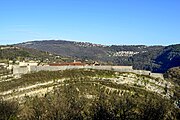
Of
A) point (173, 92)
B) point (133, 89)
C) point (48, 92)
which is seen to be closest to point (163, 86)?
point (173, 92)

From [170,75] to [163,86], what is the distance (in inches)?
1850

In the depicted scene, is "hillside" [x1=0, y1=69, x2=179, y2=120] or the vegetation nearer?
the vegetation

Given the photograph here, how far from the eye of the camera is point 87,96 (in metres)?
107

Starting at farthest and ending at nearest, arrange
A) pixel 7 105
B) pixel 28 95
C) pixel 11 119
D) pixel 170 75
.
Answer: pixel 170 75 < pixel 28 95 < pixel 7 105 < pixel 11 119

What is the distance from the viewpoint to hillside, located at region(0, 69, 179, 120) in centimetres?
7100

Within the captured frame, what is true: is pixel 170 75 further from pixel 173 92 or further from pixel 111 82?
pixel 111 82

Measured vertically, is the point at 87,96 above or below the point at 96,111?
below

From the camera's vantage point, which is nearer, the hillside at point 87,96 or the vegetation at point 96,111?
the vegetation at point 96,111

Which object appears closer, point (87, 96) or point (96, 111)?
point (96, 111)

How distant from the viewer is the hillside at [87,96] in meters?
71.0

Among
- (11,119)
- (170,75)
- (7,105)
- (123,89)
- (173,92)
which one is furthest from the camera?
(170,75)

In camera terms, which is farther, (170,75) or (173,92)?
(170,75)

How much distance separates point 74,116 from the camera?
230 feet

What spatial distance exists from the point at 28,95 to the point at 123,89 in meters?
28.0
